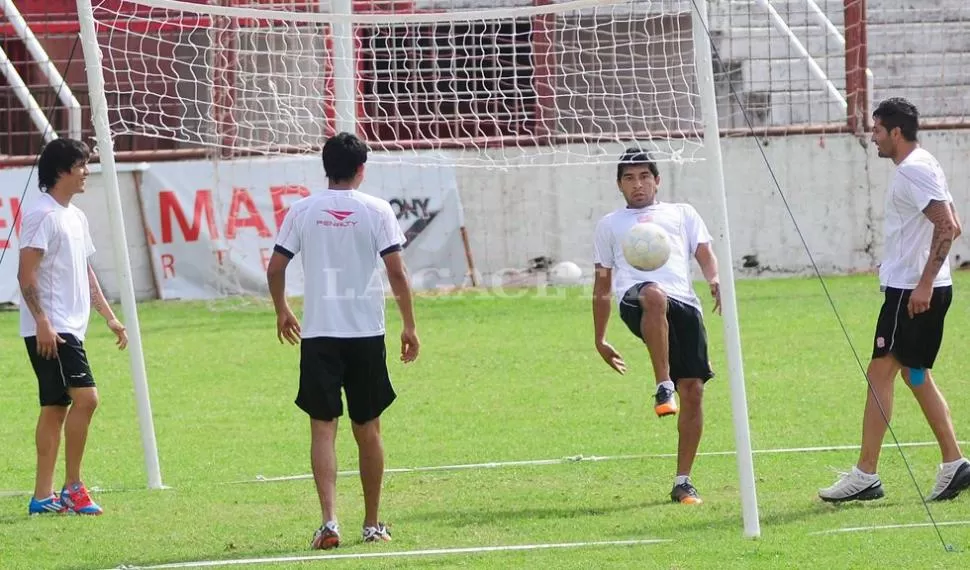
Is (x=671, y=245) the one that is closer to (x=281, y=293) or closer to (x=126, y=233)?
(x=281, y=293)

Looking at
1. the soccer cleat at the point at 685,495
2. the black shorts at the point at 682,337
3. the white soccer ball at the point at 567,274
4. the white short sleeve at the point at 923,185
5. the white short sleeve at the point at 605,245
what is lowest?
the white soccer ball at the point at 567,274

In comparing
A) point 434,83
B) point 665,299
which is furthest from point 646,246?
point 434,83

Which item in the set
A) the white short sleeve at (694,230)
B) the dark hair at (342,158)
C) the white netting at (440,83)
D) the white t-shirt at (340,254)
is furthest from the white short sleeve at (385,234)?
the white netting at (440,83)

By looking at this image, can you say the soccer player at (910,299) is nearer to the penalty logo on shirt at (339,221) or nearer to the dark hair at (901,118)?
the dark hair at (901,118)

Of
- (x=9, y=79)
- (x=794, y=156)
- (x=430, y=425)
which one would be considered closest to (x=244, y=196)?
(x=9, y=79)

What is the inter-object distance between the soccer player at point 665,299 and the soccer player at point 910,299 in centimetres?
84

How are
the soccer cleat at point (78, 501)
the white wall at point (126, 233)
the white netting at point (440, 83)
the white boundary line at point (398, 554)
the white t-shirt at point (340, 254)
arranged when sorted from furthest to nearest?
the white wall at point (126, 233) < the white netting at point (440, 83) < the soccer cleat at point (78, 501) < the white t-shirt at point (340, 254) < the white boundary line at point (398, 554)

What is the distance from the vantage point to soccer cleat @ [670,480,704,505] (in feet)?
24.6

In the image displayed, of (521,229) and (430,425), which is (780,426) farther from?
(521,229)

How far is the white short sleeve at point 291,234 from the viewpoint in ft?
22.3

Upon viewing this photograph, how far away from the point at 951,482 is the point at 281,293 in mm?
3401

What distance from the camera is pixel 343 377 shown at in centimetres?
687

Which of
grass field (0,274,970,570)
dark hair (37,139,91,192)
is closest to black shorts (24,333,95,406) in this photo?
grass field (0,274,970,570)

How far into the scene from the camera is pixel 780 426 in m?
9.65
